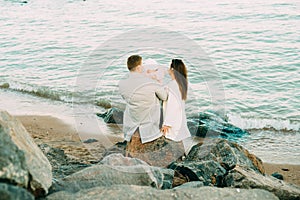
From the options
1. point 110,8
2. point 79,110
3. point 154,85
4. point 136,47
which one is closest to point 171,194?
point 154,85

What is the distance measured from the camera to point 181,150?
337 inches

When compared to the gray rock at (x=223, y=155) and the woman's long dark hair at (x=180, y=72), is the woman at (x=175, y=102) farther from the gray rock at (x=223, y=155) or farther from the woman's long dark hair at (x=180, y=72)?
the gray rock at (x=223, y=155)

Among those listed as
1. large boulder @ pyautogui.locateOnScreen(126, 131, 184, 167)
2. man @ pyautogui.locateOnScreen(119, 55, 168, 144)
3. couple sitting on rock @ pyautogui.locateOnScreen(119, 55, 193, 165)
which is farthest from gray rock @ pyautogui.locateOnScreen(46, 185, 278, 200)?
man @ pyautogui.locateOnScreen(119, 55, 168, 144)

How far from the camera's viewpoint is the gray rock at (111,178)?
18.8 feet

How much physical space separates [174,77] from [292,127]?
5.64 metres

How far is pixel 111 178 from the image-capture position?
5957mm

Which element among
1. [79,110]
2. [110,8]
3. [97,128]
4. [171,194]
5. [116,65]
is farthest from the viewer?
[110,8]

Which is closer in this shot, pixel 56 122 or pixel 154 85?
pixel 154 85

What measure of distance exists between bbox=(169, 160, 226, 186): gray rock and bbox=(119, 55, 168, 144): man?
1050mm

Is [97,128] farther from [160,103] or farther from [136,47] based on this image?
[136,47]

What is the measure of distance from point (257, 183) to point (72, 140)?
534 centimetres

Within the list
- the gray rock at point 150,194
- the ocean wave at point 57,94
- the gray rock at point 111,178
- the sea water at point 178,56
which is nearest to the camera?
the gray rock at point 150,194

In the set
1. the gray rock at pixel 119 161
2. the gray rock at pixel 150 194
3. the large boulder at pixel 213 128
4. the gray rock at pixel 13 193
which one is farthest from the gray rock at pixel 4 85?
the gray rock at pixel 13 193

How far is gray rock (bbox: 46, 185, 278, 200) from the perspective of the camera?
5.22m
